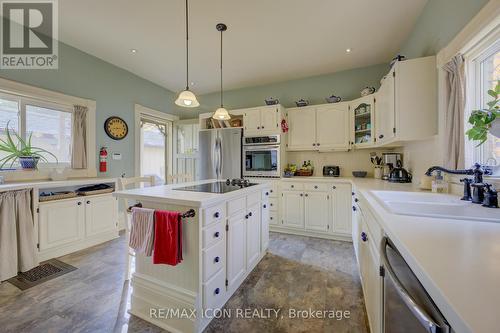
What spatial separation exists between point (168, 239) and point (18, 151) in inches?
101

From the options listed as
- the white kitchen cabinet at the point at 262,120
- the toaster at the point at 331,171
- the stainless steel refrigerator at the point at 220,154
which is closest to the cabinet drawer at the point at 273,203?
the stainless steel refrigerator at the point at 220,154

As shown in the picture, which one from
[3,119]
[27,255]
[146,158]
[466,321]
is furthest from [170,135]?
[466,321]

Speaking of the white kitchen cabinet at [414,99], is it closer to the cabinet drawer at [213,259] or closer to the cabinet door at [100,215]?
the cabinet drawer at [213,259]

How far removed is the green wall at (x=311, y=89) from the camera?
341 cm

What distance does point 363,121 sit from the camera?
129 inches

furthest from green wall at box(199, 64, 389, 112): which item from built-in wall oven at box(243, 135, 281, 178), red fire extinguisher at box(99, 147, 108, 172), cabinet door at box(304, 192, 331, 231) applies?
red fire extinguisher at box(99, 147, 108, 172)

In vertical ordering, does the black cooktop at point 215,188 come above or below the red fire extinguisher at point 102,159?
below

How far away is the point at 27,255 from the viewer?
2152 mm

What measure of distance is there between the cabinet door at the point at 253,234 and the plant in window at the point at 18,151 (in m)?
2.80

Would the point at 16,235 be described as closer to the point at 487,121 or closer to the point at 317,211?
the point at 317,211

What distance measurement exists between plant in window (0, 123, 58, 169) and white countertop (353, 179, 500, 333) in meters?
3.72

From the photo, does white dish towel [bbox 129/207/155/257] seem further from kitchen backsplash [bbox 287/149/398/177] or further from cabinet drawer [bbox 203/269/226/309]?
kitchen backsplash [bbox 287/149/398/177]

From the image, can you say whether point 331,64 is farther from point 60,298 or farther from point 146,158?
point 60,298

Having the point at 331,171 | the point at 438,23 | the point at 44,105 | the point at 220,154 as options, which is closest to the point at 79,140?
the point at 44,105
